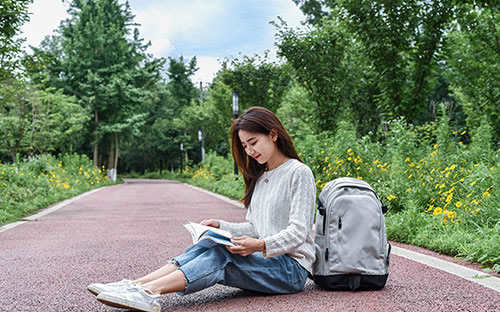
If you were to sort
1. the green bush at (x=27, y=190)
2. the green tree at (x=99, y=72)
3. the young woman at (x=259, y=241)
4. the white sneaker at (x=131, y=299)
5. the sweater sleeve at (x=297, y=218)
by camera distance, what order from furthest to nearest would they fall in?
1. the green tree at (x=99, y=72)
2. the green bush at (x=27, y=190)
3. the sweater sleeve at (x=297, y=218)
4. the young woman at (x=259, y=241)
5. the white sneaker at (x=131, y=299)

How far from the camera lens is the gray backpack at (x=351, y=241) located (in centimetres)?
325

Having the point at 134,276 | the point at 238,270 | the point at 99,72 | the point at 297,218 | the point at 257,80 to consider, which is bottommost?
the point at 134,276

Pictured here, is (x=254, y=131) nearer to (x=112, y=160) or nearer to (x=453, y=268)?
(x=453, y=268)

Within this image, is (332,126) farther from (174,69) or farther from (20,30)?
(174,69)

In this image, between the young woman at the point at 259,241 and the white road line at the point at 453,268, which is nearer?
the young woman at the point at 259,241

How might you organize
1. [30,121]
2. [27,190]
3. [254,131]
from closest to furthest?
1. [254,131]
2. [27,190]
3. [30,121]

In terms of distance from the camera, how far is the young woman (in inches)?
113

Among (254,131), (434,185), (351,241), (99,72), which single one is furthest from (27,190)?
(99,72)

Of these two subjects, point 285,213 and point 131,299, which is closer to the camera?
point 131,299

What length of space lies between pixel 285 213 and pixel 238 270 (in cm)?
47

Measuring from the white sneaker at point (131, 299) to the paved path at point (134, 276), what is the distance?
13.7 inches

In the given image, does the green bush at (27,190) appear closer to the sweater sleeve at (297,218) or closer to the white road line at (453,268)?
the white road line at (453,268)

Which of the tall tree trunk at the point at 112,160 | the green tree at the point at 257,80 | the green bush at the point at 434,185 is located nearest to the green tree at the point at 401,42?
the green bush at the point at 434,185

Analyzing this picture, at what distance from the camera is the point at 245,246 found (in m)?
2.90
